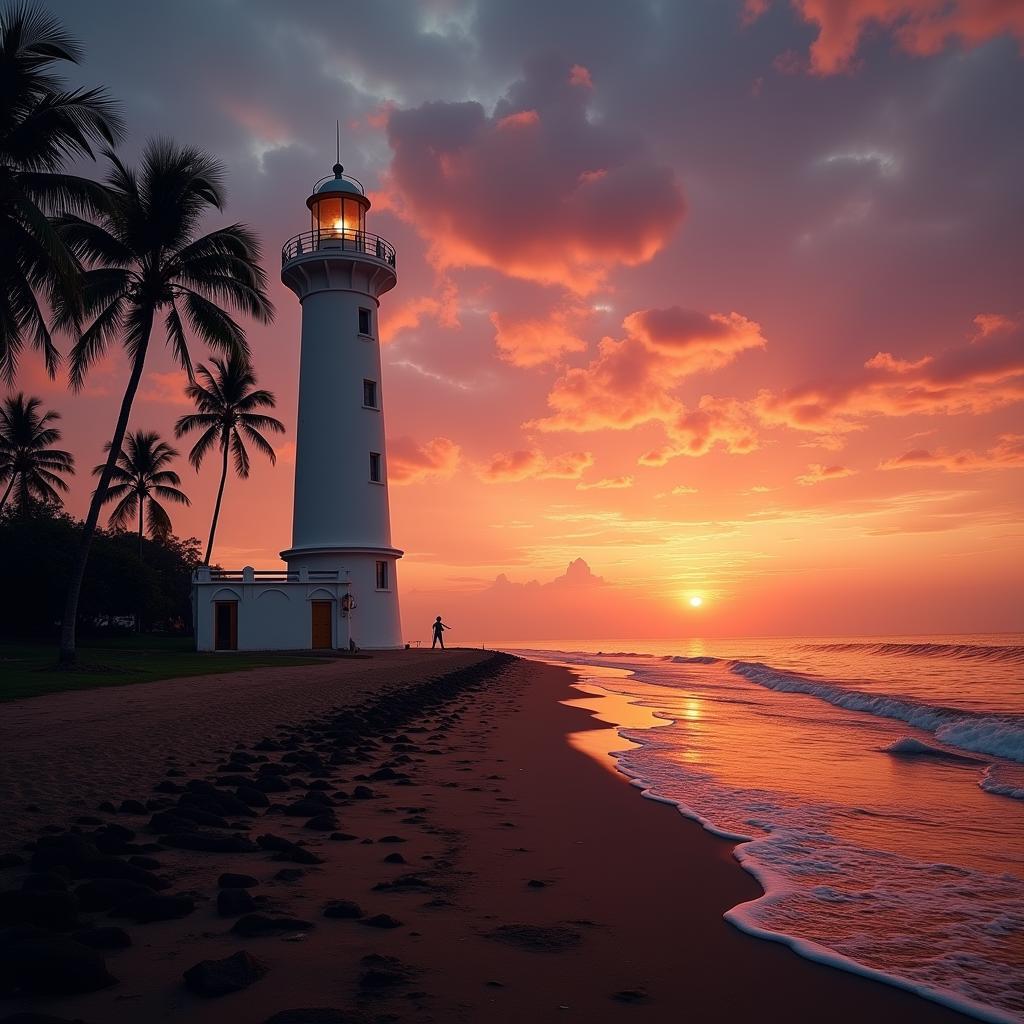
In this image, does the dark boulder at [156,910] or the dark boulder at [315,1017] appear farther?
the dark boulder at [156,910]

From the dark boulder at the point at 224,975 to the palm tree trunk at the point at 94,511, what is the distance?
57.8 feet

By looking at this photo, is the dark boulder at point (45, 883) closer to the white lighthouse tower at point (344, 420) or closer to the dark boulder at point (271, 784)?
the dark boulder at point (271, 784)

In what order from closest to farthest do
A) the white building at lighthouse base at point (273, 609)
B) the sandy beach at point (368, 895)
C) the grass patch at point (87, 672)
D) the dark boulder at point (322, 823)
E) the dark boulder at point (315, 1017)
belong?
the dark boulder at point (315, 1017)
the sandy beach at point (368, 895)
the dark boulder at point (322, 823)
the grass patch at point (87, 672)
the white building at lighthouse base at point (273, 609)

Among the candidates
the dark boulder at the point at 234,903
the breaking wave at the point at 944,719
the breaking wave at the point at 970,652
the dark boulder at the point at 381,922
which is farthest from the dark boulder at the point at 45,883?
the breaking wave at the point at 970,652

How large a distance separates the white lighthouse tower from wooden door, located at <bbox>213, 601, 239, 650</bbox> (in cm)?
291

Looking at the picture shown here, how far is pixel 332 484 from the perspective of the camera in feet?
102

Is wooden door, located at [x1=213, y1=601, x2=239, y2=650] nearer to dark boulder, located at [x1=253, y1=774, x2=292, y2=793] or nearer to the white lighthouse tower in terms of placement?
the white lighthouse tower

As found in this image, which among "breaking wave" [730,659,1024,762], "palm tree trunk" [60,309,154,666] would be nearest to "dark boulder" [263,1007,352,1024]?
"breaking wave" [730,659,1024,762]

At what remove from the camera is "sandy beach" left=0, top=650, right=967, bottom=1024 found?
9.11 feet

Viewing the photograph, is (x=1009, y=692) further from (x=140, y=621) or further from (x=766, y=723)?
(x=140, y=621)

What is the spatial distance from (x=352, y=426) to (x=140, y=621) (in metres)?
24.7

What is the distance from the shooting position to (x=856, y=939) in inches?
146

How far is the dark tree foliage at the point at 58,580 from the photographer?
35688mm

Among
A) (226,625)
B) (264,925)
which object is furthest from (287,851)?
(226,625)
